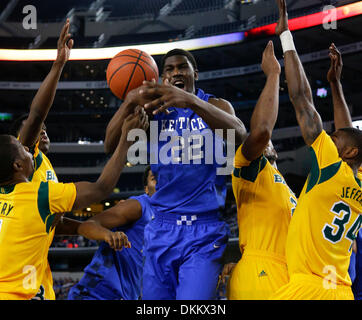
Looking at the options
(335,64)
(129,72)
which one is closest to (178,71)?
(129,72)

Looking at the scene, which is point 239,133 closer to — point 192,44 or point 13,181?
point 13,181

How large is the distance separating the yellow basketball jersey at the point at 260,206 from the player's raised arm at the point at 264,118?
158 mm

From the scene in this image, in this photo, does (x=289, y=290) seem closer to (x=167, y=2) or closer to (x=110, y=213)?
(x=110, y=213)

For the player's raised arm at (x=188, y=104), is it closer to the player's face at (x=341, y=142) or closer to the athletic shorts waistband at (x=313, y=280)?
the player's face at (x=341, y=142)

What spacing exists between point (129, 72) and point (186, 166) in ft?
3.09

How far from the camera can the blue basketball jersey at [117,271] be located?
4105 millimetres

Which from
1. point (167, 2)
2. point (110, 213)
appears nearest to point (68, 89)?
point (167, 2)

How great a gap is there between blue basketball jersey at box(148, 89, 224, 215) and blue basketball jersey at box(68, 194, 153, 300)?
42.8 inches

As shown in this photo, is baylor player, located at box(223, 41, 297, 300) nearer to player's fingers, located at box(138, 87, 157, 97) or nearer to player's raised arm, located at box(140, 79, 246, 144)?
player's raised arm, located at box(140, 79, 246, 144)

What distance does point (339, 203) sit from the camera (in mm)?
2963

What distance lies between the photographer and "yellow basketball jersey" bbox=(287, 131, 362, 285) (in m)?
2.89

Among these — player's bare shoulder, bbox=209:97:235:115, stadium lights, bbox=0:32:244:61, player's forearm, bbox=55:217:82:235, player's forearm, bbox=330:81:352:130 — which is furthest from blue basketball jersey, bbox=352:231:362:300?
stadium lights, bbox=0:32:244:61

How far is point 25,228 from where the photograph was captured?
2.89 metres

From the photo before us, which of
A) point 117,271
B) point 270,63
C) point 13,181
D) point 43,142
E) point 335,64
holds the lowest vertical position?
point 117,271
